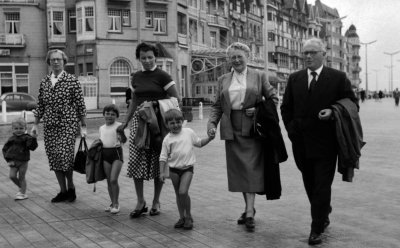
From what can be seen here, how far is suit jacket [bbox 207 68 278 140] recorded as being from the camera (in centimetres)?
671

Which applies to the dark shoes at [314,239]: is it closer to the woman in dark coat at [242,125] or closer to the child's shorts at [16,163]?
the woman in dark coat at [242,125]

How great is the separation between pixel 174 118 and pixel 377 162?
700cm

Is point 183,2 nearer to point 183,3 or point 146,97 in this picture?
point 183,3

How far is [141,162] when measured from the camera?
7230 mm

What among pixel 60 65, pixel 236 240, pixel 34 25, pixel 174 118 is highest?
pixel 34 25

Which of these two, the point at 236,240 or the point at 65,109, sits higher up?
the point at 65,109

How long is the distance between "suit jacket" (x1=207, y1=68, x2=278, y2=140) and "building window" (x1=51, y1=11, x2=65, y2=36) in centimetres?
4049

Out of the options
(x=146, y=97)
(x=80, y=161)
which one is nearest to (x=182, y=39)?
(x=80, y=161)

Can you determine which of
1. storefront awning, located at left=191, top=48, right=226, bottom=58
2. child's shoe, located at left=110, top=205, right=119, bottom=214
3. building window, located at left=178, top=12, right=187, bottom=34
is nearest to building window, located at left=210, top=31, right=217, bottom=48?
storefront awning, located at left=191, top=48, right=226, bottom=58

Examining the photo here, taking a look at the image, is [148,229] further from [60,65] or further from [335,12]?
[335,12]

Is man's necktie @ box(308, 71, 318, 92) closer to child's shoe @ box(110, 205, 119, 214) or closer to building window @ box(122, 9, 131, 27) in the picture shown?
child's shoe @ box(110, 205, 119, 214)

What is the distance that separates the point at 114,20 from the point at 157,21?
137 inches

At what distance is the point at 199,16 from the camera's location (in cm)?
5428

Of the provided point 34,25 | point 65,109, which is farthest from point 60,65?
point 34,25
